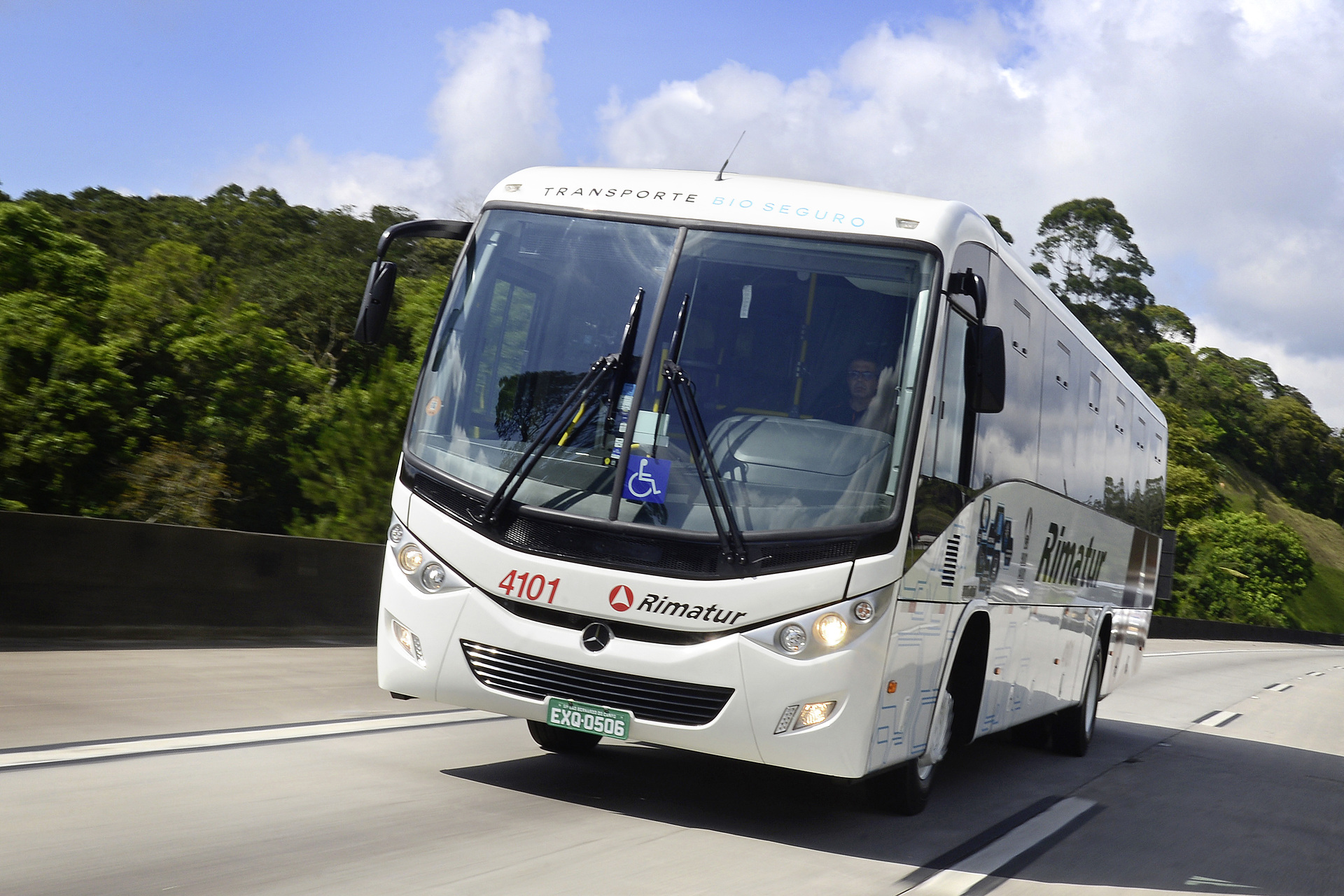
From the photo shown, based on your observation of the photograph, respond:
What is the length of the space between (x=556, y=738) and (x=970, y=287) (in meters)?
3.74

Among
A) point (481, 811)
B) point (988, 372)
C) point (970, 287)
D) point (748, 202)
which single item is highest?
point (748, 202)

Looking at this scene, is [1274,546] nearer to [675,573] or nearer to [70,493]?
[70,493]

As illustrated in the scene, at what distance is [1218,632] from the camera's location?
6097cm

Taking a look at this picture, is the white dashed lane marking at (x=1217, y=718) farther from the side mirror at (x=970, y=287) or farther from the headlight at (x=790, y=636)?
the headlight at (x=790, y=636)

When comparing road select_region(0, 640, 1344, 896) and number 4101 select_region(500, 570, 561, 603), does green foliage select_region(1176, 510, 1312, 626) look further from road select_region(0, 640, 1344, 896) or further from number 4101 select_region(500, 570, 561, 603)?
number 4101 select_region(500, 570, 561, 603)

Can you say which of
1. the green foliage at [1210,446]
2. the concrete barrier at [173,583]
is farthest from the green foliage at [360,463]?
the green foliage at [1210,446]

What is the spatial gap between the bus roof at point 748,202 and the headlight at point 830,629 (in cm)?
198

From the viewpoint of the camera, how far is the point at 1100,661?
1295 cm

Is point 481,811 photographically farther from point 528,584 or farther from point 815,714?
point 815,714

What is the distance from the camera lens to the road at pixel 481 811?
5230 millimetres

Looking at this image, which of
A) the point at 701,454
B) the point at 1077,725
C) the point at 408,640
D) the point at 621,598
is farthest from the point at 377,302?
the point at 1077,725

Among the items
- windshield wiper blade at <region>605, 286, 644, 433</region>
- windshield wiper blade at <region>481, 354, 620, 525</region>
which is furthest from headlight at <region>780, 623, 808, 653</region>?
windshield wiper blade at <region>481, 354, 620, 525</region>

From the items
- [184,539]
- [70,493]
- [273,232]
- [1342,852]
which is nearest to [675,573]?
[1342,852]

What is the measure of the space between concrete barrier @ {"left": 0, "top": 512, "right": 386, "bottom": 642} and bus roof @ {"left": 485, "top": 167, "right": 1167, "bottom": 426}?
5.60 metres
